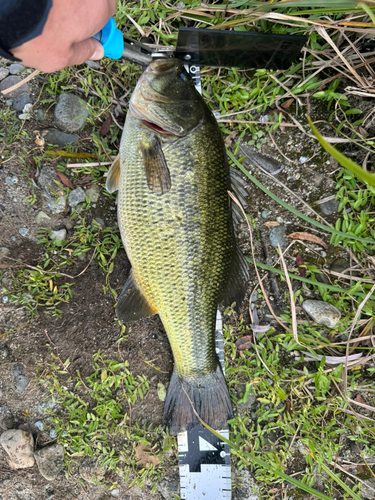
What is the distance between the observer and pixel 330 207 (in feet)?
8.29

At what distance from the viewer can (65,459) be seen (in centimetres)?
230

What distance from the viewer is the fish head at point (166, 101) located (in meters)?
1.89

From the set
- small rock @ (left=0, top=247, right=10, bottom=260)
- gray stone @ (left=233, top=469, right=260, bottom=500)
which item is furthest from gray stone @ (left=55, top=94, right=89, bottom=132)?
gray stone @ (left=233, top=469, right=260, bottom=500)

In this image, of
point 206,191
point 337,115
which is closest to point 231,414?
point 206,191

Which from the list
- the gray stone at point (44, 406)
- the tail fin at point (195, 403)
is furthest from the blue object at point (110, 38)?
the gray stone at point (44, 406)

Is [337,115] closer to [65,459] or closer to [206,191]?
[206,191]

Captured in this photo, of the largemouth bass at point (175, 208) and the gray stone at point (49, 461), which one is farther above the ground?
the largemouth bass at point (175, 208)

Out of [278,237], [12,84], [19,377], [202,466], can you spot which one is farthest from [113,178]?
[202,466]

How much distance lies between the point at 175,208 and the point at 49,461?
6.75 ft

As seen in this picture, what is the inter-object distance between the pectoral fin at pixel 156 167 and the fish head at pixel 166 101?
9 cm

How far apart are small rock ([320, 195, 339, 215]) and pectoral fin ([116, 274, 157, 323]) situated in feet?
5.25

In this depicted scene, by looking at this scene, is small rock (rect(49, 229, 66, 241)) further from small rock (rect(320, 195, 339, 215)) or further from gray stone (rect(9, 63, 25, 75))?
small rock (rect(320, 195, 339, 215))

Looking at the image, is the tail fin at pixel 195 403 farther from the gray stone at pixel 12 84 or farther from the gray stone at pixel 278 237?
the gray stone at pixel 12 84

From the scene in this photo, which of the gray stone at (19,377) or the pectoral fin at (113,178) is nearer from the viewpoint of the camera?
the pectoral fin at (113,178)
